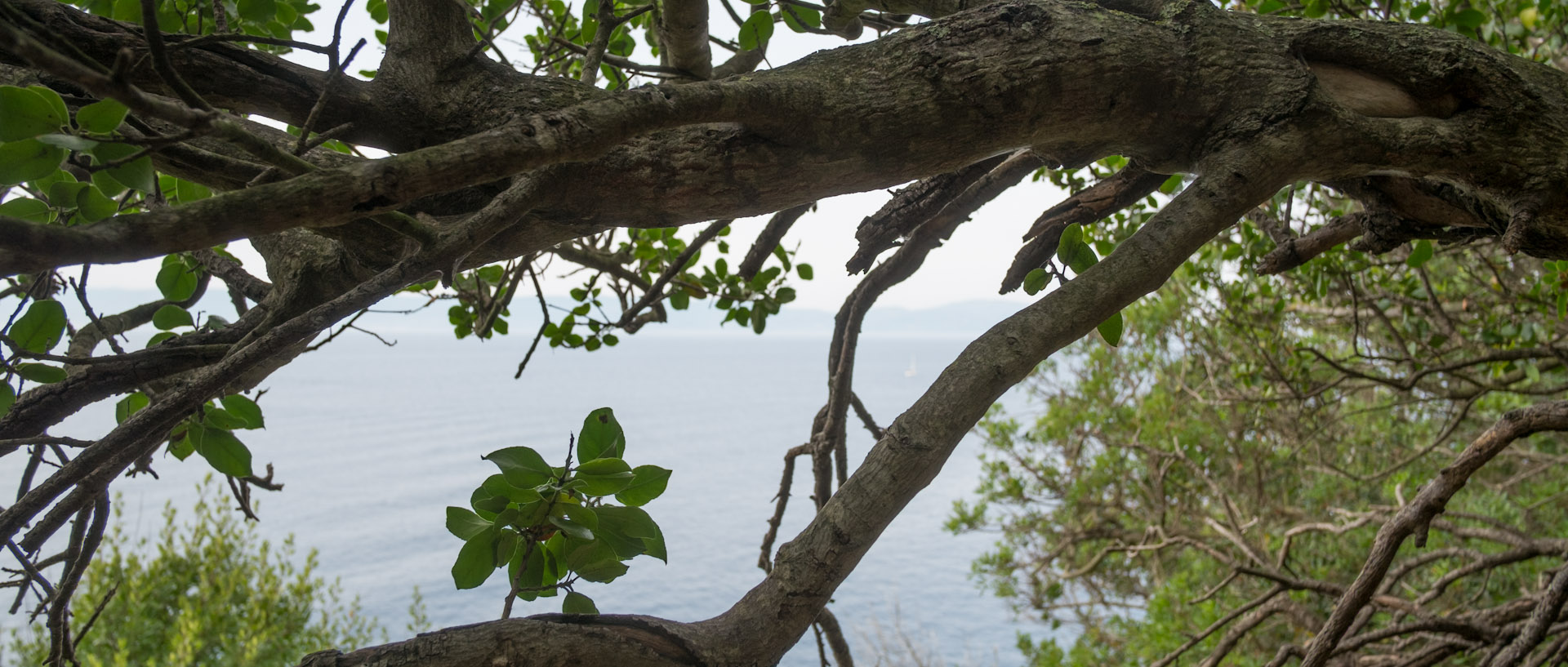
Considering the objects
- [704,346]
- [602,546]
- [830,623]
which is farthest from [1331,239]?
[704,346]

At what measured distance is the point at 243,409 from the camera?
0.83 m

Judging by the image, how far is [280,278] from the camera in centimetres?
91

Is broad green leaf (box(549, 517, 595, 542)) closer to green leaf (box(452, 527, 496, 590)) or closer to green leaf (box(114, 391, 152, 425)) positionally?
green leaf (box(452, 527, 496, 590))

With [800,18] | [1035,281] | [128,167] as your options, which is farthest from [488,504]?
[800,18]

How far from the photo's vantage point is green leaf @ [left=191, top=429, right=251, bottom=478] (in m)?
0.84

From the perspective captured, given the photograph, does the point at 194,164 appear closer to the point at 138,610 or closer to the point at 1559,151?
the point at 1559,151

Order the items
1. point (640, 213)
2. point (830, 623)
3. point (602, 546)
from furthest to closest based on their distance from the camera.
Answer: point (830, 623), point (640, 213), point (602, 546)

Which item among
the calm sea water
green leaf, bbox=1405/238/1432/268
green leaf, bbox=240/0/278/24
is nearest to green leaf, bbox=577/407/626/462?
green leaf, bbox=240/0/278/24

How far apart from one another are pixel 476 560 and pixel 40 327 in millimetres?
578

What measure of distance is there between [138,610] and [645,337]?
712 inches

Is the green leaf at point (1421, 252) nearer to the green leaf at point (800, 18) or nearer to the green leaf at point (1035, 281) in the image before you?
the green leaf at point (1035, 281)

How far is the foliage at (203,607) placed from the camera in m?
3.97

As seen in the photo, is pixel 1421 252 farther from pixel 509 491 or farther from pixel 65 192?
pixel 65 192

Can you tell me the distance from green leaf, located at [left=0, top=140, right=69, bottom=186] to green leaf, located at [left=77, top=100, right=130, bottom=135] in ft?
0.10
